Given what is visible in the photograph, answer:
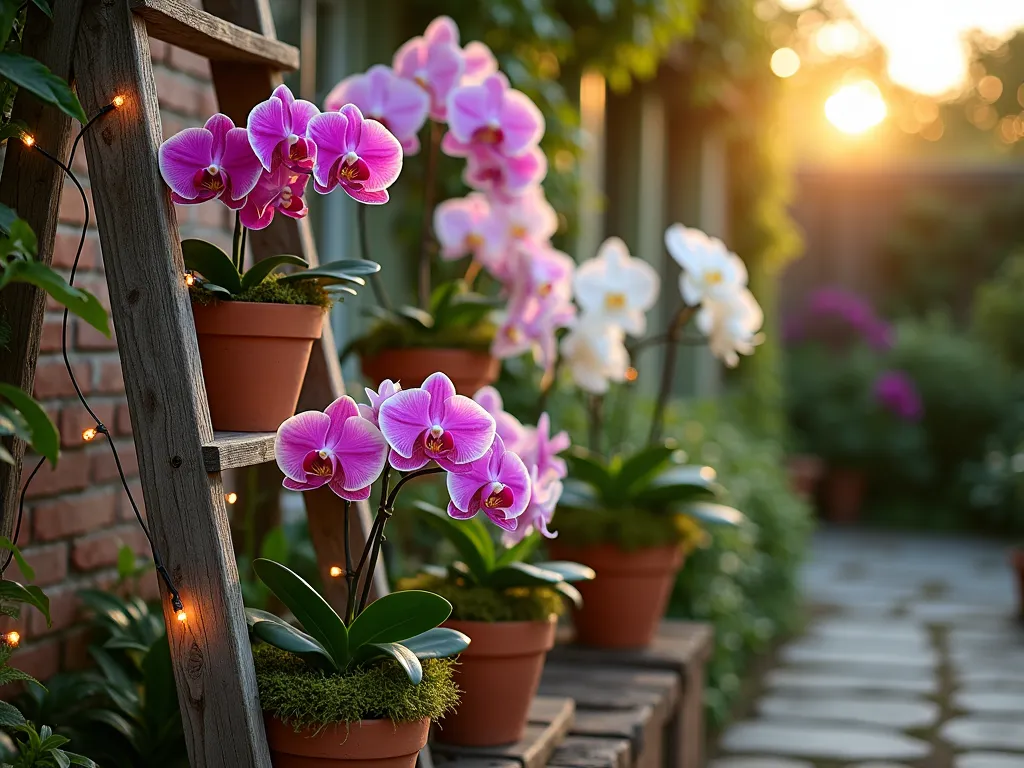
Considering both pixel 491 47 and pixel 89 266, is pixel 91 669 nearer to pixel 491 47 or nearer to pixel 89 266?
pixel 89 266

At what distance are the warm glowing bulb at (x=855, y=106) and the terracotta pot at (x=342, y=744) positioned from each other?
1703cm

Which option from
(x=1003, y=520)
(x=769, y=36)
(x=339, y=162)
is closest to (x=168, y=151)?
(x=339, y=162)

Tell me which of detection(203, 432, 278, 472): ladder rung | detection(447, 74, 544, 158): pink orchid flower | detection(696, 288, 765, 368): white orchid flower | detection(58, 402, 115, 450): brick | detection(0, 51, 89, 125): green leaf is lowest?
detection(203, 432, 278, 472): ladder rung

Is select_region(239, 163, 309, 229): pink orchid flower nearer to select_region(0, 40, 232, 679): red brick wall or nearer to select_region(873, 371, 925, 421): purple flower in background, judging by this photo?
select_region(0, 40, 232, 679): red brick wall

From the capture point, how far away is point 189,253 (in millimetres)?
1517

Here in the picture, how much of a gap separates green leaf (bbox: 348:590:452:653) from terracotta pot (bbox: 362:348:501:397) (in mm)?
847

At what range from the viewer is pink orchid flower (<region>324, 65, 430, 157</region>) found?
6.97 feet

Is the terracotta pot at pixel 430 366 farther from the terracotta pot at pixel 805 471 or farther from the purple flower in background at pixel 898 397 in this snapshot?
the purple flower in background at pixel 898 397

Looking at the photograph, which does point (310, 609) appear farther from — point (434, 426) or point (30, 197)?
point (30, 197)

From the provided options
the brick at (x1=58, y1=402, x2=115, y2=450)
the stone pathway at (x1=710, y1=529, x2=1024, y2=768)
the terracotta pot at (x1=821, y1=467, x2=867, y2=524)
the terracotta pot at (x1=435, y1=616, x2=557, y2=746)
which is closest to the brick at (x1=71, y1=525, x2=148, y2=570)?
the brick at (x1=58, y1=402, x2=115, y2=450)

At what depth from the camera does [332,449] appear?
138 centimetres

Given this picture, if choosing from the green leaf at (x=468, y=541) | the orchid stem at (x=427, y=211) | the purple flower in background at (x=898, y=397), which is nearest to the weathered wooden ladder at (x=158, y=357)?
the green leaf at (x=468, y=541)

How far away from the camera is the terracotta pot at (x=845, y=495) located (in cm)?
837

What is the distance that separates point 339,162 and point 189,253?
A: 0.26 meters
